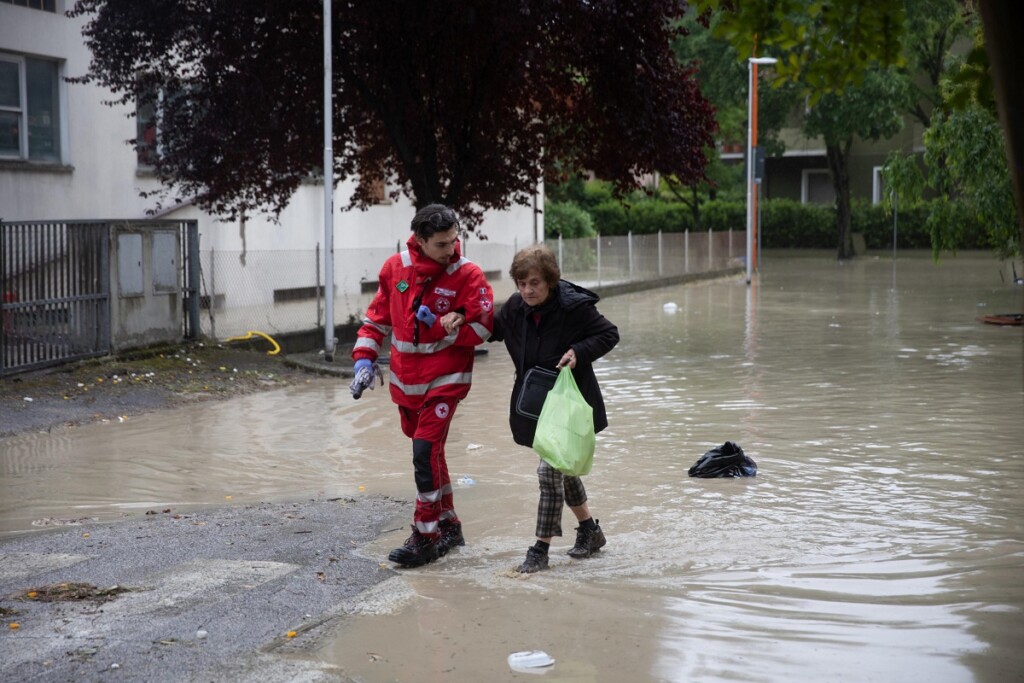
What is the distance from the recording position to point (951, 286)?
3066 centimetres

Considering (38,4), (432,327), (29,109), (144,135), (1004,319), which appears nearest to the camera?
(432,327)

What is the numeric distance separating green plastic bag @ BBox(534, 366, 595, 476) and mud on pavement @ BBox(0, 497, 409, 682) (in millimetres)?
948

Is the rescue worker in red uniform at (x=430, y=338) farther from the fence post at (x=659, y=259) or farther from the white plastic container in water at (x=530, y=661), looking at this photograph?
the fence post at (x=659, y=259)

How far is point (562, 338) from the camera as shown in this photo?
20.7 ft

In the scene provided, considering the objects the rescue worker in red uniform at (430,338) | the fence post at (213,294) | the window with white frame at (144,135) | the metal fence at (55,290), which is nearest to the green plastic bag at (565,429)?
the rescue worker in red uniform at (430,338)

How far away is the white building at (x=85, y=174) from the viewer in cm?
1712


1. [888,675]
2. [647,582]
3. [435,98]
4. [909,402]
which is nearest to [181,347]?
[435,98]

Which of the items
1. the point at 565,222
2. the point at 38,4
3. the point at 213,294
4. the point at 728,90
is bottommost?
the point at 213,294

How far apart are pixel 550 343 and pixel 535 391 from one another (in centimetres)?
25

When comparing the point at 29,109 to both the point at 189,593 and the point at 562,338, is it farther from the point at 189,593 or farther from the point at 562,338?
the point at 189,593

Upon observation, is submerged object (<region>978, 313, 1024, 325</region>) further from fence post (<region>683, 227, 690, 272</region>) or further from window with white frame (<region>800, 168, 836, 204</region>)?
window with white frame (<region>800, 168, 836, 204</region>)

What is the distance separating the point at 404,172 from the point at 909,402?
8390 mm

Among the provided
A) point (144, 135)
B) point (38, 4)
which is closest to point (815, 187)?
point (144, 135)

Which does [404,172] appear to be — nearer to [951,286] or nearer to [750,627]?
[750,627]
